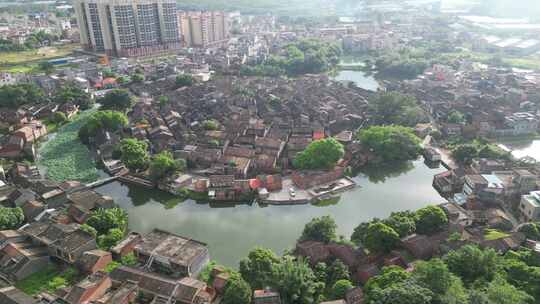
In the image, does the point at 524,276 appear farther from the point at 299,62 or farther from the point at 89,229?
the point at 299,62

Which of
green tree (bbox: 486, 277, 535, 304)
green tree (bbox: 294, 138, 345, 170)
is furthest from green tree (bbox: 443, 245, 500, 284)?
green tree (bbox: 294, 138, 345, 170)

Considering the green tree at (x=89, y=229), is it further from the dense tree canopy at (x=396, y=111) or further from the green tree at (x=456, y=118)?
the green tree at (x=456, y=118)

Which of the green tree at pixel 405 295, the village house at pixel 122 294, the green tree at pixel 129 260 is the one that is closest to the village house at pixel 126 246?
the green tree at pixel 129 260

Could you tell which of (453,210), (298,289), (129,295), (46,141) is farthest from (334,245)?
(46,141)

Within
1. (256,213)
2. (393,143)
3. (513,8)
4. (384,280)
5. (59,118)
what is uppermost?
(513,8)

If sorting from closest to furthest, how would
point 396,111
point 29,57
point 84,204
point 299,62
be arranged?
point 84,204, point 396,111, point 299,62, point 29,57

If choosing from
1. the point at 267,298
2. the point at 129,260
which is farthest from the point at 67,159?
the point at 267,298
